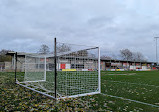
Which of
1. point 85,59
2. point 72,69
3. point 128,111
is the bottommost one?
point 128,111

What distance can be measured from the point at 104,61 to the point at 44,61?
41614 millimetres

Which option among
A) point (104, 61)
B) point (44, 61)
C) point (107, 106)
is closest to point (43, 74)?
point (44, 61)

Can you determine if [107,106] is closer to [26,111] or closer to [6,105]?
[26,111]

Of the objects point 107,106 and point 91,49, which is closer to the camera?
point 107,106

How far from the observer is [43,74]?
11656 millimetres

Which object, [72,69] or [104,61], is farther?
[104,61]

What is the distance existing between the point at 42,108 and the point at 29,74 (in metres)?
7.51

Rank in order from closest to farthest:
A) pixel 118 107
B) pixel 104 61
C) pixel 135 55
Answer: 1. pixel 118 107
2. pixel 104 61
3. pixel 135 55

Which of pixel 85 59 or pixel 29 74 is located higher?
pixel 85 59

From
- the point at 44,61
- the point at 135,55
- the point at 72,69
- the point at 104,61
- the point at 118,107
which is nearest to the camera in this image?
the point at 118,107

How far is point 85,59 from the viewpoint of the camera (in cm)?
747

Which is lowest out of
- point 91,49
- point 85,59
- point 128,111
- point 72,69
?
point 128,111

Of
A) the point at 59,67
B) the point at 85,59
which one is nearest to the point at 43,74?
the point at 59,67

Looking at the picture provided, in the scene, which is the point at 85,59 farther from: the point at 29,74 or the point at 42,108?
the point at 29,74
